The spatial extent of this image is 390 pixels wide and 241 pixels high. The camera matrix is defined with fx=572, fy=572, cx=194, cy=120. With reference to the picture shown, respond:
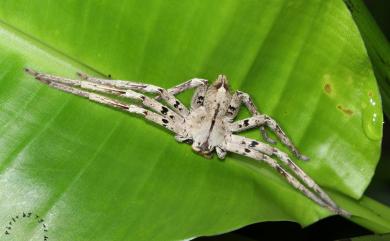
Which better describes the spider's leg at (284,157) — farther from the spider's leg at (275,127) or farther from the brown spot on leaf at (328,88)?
the brown spot on leaf at (328,88)

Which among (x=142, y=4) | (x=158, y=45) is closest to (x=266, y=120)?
(x=158, y=45)

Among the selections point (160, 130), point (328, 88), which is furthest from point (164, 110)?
point (328, 88)

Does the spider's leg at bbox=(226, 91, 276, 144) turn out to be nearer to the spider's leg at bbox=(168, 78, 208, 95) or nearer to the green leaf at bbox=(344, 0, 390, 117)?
the spider's leg at bbox=(168, 78, 208, 95)

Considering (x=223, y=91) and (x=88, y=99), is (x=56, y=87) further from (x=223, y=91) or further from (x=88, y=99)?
(x=223, y=91)

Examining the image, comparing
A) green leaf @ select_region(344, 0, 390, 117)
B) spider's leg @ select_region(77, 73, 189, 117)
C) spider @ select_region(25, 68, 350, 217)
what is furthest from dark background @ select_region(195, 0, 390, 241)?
spider's leg @ select_region(77, 73, 189, 117)

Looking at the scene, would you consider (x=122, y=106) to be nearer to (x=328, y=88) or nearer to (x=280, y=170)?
(x=280, y=170)

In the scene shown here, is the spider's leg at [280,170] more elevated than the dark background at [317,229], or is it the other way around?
the spider's leg at [280,170]

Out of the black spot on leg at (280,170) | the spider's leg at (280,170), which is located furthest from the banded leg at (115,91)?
the black spot on leg at (280,170)

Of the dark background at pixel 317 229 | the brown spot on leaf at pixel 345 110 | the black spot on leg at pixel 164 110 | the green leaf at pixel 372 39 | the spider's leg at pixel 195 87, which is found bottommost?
the dark background at pixel 317 229
